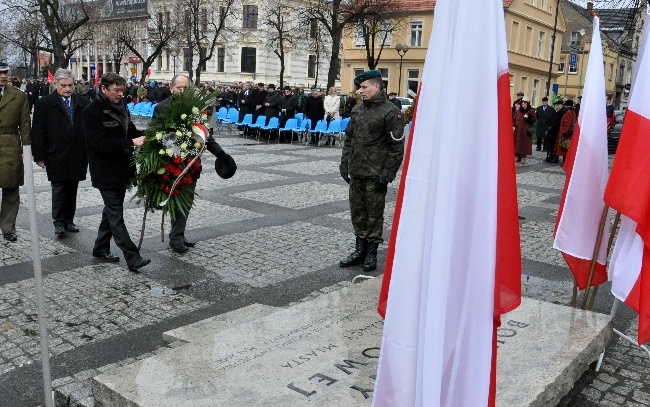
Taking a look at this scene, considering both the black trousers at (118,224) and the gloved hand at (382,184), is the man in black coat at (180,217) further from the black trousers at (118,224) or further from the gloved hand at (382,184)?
the gloved hand at (382,184)

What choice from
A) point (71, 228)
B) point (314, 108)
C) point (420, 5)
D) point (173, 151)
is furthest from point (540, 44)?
point (173, 151)

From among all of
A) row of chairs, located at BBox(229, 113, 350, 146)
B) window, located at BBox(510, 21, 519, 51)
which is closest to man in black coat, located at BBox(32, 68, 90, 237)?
row of chairs, located at BBox(229, 113, 350, 146)

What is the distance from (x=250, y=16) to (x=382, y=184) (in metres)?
60.0

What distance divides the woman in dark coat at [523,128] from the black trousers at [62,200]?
13308 millimetres

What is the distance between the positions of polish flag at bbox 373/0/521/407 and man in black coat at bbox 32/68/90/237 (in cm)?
639

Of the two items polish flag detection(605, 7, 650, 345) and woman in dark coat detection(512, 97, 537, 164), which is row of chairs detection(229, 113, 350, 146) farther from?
polish flag detection(605, 7, 650, 345)

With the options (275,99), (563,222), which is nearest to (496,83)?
(563,222)

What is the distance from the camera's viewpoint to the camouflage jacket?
672 centimetres

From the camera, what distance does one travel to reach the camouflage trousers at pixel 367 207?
6.94m

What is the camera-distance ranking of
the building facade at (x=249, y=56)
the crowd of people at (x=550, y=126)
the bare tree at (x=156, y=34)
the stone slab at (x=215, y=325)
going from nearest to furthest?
the stone slab at (x=215, y=325), the crowd of people at (x=550, y=126), the bare tree at (x=156, y=34), the building facade at (x=249, y=56)

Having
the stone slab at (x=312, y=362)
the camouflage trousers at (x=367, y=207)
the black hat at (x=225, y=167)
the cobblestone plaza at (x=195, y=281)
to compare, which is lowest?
the cobblestone plaza at (x=195, y=281)

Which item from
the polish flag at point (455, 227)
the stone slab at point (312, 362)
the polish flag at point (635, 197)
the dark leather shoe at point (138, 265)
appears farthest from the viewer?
→ the dark leather shoe at point (138, 265)

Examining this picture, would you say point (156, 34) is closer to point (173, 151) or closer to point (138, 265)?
point (173, 151)

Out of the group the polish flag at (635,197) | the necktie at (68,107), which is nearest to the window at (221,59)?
the necktie at (68,107)
